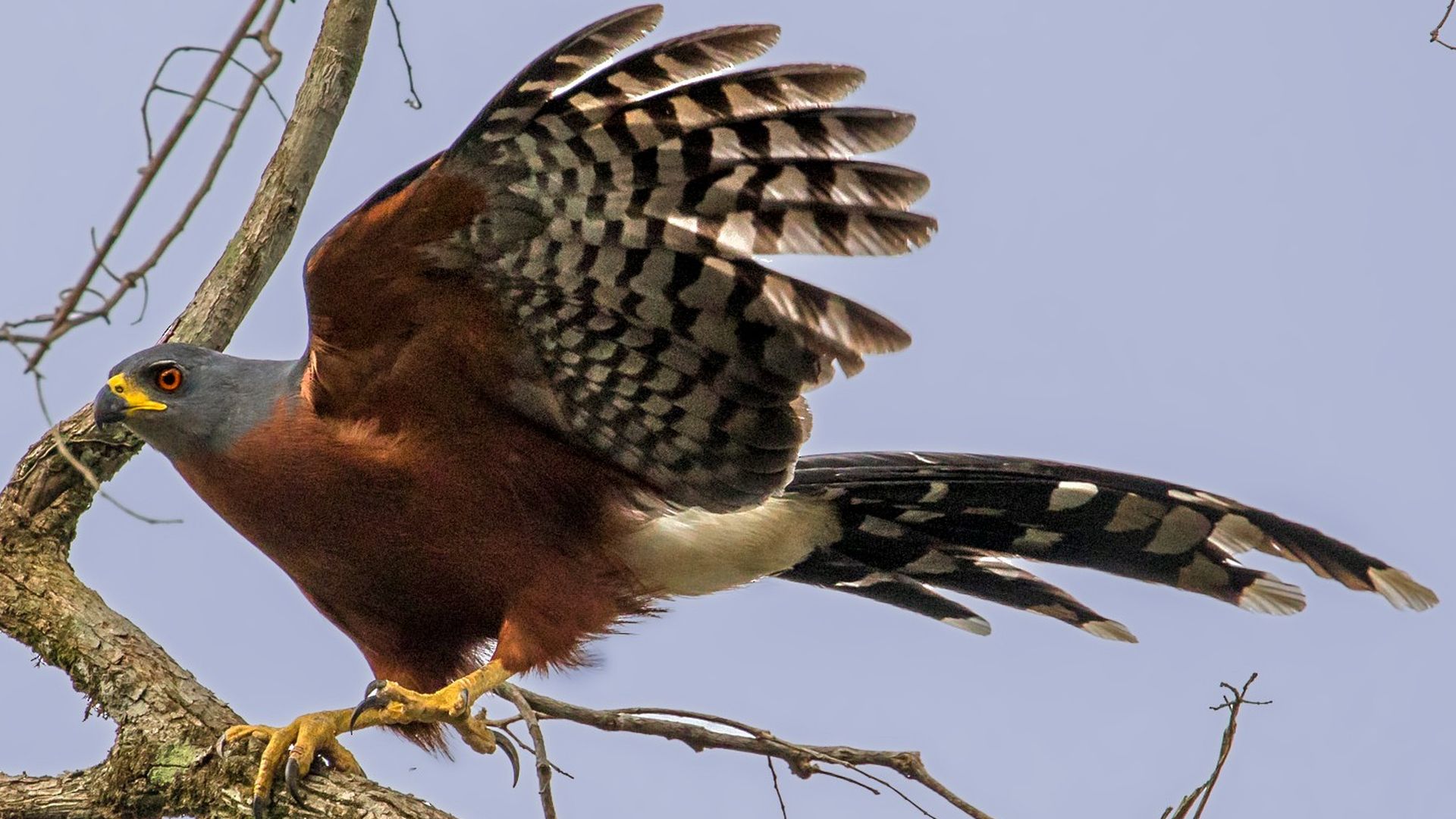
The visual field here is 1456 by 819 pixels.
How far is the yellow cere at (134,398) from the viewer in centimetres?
342

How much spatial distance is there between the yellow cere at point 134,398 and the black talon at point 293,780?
996mm

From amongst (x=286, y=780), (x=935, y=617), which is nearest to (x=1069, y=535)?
(x=935, y=617)

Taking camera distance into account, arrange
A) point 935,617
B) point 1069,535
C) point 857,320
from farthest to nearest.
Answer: point 935,617 → point 1069,535 → point 857,320

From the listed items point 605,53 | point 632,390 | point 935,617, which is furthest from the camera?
point 935,617

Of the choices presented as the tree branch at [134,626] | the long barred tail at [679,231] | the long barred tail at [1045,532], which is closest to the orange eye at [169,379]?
the tree branch at [134,626]

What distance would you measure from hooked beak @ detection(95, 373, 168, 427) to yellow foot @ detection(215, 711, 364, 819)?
2.83 ft

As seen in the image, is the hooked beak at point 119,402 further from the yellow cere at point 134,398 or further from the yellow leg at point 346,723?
the yellow leg at point 346,723

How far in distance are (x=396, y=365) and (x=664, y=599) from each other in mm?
1093

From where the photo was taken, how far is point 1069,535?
151 inches

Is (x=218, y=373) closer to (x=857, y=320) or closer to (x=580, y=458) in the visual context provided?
(x=580, y=458)

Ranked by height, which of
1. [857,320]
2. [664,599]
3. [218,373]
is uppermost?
[857,320]

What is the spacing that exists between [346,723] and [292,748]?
A: 21 centimetres

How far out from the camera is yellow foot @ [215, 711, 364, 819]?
304 centimetres

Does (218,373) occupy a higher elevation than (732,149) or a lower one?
lower
